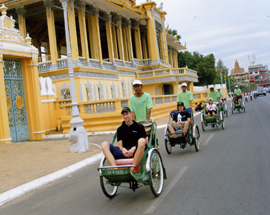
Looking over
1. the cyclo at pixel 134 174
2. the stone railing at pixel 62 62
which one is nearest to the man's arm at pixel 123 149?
the cyclo at pixel 134 174

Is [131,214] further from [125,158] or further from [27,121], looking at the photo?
[27,121]

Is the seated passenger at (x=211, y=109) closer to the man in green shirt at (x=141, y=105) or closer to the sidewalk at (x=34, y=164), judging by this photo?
the sidewalk at (x=34, y=164)

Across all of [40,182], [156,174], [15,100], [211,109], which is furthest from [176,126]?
[15,100]

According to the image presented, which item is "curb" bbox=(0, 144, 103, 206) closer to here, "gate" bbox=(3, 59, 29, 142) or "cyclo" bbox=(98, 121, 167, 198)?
"cyclo" bbox=(98, 121, 167, 198)

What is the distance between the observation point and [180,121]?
948 centimetres

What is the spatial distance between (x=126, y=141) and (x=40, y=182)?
3.01 metres

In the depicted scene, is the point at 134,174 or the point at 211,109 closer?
the point at 134,174

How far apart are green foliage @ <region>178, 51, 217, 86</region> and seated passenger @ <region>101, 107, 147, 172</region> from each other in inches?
2345

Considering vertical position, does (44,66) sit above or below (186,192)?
above

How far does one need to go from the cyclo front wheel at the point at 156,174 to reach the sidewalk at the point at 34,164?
3.23 m

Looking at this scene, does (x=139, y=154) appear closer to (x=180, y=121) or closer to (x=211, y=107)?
(x=180, y=121)

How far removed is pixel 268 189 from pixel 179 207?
67.5 inches

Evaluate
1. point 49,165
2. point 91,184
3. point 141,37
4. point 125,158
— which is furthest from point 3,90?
point 141,37

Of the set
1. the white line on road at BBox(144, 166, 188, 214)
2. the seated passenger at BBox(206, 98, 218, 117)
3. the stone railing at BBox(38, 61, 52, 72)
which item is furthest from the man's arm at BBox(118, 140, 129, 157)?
the stone railing at BBox(38, 61, 52, 72)
